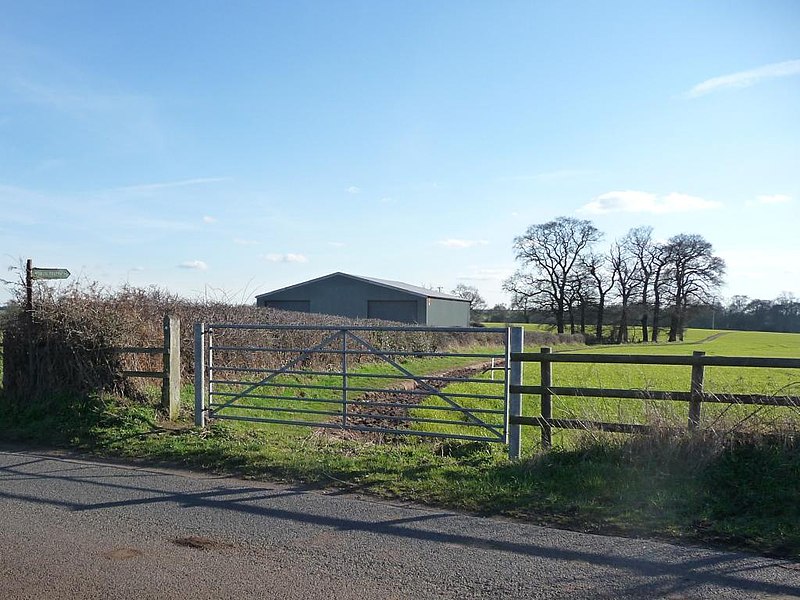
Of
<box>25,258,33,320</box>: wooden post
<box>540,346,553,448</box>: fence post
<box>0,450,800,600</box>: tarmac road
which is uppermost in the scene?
<box>25,258,33,320</box>: wooden post

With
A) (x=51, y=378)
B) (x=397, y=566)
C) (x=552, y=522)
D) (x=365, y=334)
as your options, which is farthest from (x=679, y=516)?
(x=365, y=334)

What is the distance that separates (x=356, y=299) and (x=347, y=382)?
28.6 m

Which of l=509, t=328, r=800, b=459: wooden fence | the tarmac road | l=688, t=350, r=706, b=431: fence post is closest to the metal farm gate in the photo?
l=509, t=328, r=800, b=459: wooden fence

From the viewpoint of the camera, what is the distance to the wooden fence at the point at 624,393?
6867 mm

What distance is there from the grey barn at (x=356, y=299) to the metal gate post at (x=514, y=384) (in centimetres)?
3309

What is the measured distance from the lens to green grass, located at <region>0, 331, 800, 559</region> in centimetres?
557

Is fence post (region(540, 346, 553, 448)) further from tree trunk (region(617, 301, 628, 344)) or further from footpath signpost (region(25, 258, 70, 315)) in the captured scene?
tree trunk (region(617, 301, 628, 344))

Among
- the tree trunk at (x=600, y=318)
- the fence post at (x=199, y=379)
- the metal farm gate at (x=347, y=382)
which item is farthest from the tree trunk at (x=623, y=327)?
the fence post at (x=199, y=379)

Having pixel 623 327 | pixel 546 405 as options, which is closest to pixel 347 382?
pixel 546 405

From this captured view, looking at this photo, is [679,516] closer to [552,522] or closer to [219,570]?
[552,522]

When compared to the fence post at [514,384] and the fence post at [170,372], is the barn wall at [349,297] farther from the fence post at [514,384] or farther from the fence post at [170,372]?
the fence post at [514,384]

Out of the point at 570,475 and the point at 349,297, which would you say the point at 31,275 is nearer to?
the point at 570,475

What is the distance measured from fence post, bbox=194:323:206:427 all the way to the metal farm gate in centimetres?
1

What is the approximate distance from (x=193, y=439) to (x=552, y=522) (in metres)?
5.08
